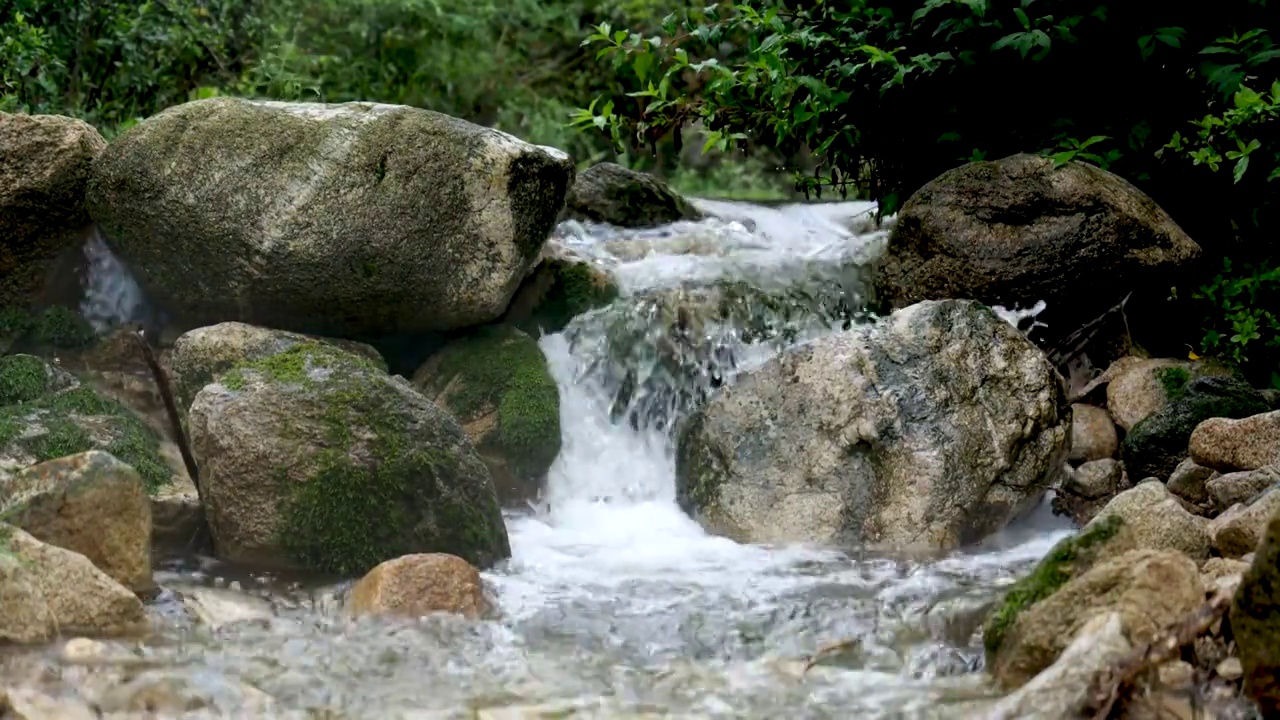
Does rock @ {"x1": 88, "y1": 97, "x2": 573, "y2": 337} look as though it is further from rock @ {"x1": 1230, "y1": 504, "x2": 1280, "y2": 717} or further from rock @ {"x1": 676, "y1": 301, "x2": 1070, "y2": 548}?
rock @ {"x1": 1230, "y1": 504, "x2": 1280, "y2": 717}

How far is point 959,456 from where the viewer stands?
21.1 ft

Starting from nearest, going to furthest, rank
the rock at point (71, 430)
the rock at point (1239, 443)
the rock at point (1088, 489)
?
the rock at point (1239, 443) < the rock at point (71, 430) < the rock at point (1088, 489)

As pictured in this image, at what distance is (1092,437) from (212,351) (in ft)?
15.0

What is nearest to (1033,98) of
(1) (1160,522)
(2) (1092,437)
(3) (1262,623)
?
(2) (1092,437)

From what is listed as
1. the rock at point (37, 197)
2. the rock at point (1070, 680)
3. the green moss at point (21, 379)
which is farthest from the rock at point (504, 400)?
the rock at point (1070, 680)

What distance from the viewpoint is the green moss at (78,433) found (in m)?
6.00

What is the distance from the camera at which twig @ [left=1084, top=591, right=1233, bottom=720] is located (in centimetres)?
365

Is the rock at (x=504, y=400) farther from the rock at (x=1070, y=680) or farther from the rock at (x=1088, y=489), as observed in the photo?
the rock at (x=1070, y=680)

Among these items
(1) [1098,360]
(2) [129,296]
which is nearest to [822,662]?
(1) [1098,360]

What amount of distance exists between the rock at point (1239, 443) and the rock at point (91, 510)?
15.0 feet

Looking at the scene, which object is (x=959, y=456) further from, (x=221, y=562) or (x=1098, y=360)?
(x=221, y=562)

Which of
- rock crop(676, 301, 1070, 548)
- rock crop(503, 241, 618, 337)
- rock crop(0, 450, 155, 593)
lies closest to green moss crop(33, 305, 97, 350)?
rock crop(0, 450, 155, 593)

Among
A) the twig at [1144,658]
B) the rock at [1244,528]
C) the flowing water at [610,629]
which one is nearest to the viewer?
the twig at [1144,658]

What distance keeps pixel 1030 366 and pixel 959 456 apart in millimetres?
673
